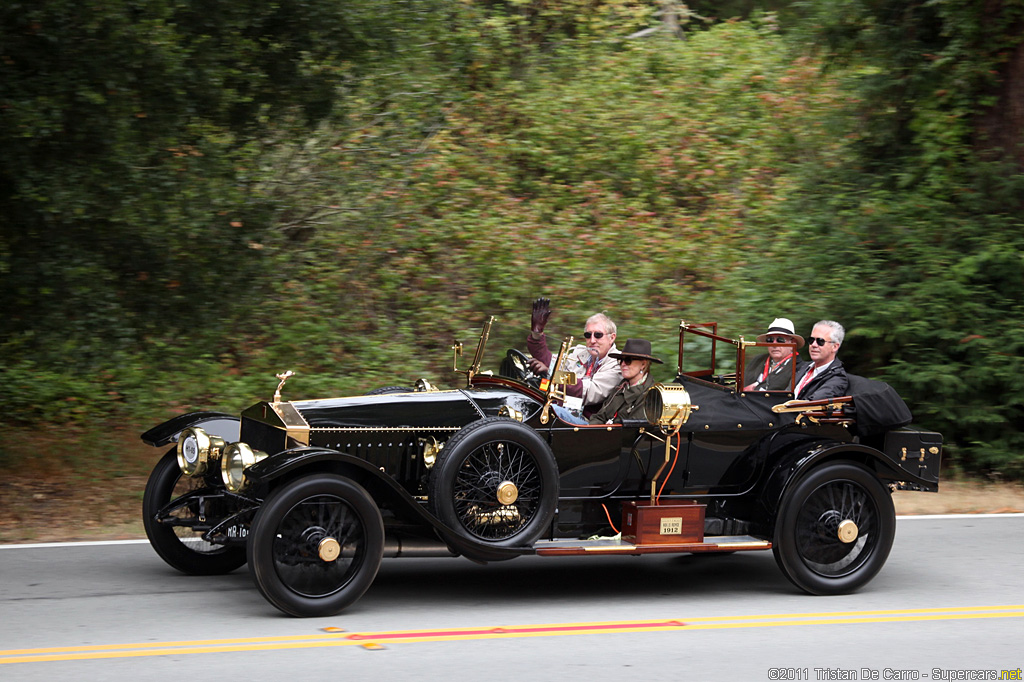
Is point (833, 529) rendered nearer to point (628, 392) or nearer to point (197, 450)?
point (628, 392)

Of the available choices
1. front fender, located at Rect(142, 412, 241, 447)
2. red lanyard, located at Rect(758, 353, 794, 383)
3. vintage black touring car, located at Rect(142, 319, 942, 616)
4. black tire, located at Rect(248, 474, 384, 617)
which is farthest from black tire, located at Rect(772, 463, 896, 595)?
front fender, located at Rect(142, 412, 241, 447)

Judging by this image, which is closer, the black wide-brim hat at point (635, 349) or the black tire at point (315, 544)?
the black tire at point (315, 544)

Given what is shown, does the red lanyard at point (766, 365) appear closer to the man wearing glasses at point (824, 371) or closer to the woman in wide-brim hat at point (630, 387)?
the man wearing glasses at point (824, 371)

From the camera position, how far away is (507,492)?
6117 millimetres

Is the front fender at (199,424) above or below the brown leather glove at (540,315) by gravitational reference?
below

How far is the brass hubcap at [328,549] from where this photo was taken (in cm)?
575

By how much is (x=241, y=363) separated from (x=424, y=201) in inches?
139

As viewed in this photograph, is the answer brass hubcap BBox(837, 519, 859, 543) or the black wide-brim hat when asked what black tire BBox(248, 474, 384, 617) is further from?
brass hubcap BBox(837, 519, 859, 543)

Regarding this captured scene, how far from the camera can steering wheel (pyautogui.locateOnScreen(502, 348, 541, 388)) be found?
7.10 meters

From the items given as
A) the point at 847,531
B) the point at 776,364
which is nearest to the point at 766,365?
the point at 776,364

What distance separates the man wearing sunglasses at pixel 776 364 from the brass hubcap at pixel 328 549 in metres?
2.70

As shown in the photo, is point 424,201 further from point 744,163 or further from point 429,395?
point 429,395

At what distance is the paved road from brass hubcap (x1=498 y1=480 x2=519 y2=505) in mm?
601

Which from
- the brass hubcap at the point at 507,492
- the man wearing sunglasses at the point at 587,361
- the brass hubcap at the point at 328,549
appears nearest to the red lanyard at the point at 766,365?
the man wearing sunglasses at the point at 587,361
